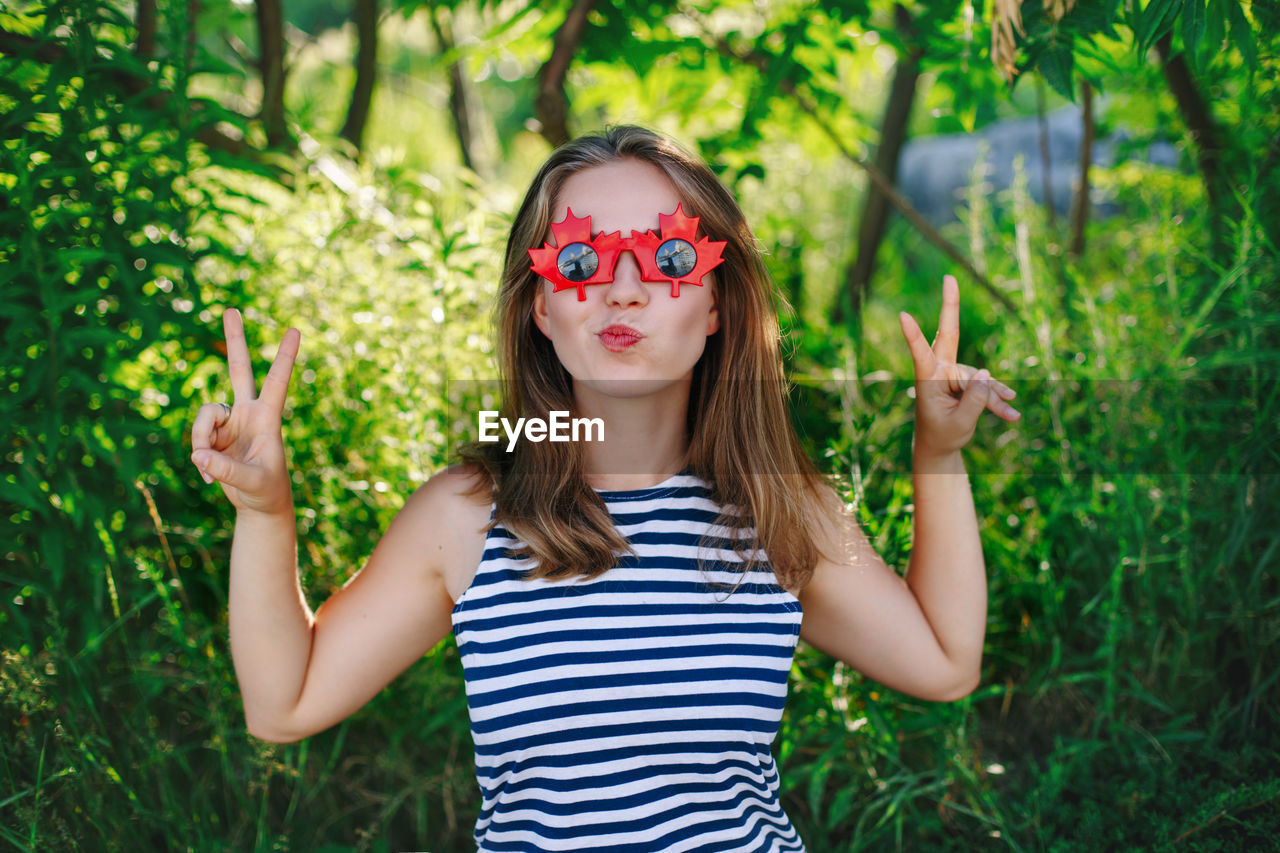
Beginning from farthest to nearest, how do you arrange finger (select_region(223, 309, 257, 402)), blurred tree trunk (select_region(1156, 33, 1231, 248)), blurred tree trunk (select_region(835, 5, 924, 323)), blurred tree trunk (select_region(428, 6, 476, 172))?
blurred tree trunk (select_region(428, 6, 476, 172)) < blurred tree trunk (select_region(835, 5, 924, 323)) < blurred tree trunk (select_region(1156, 33, 1231, 248)) < finger (select_region(223, 309, 257, 402))

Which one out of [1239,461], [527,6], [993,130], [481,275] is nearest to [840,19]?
[527,6]

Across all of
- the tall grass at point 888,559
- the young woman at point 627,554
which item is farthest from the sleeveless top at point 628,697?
the tall grass at point 888,559

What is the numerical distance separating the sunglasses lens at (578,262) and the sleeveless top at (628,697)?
45cm

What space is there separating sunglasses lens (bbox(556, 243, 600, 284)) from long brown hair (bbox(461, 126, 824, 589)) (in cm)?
14

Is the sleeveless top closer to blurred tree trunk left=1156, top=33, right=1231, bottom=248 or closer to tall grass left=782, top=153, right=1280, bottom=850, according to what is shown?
tall grass left=782, top=153, right=1280, bottom=850

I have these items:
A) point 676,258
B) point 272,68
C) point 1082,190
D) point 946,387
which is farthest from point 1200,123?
point 272,68

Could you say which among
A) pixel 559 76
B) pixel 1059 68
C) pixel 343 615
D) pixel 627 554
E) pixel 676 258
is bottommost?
pixel 343 615

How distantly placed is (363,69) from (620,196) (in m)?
2.26

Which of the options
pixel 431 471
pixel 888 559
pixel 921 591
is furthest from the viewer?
pixel 431 471

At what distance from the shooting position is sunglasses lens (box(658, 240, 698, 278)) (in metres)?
1.46

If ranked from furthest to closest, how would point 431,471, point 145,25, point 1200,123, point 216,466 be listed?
point 1200,123
point 145,25
point 431,471
point 216,466

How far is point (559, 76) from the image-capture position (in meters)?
2.68

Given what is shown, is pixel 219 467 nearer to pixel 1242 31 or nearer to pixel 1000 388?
pixel 1000 388

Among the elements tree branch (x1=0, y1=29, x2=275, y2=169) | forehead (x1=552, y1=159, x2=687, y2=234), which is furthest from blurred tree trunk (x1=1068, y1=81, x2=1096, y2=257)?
tree branch (x1=0, y1=29, x2=275, y2=169)
